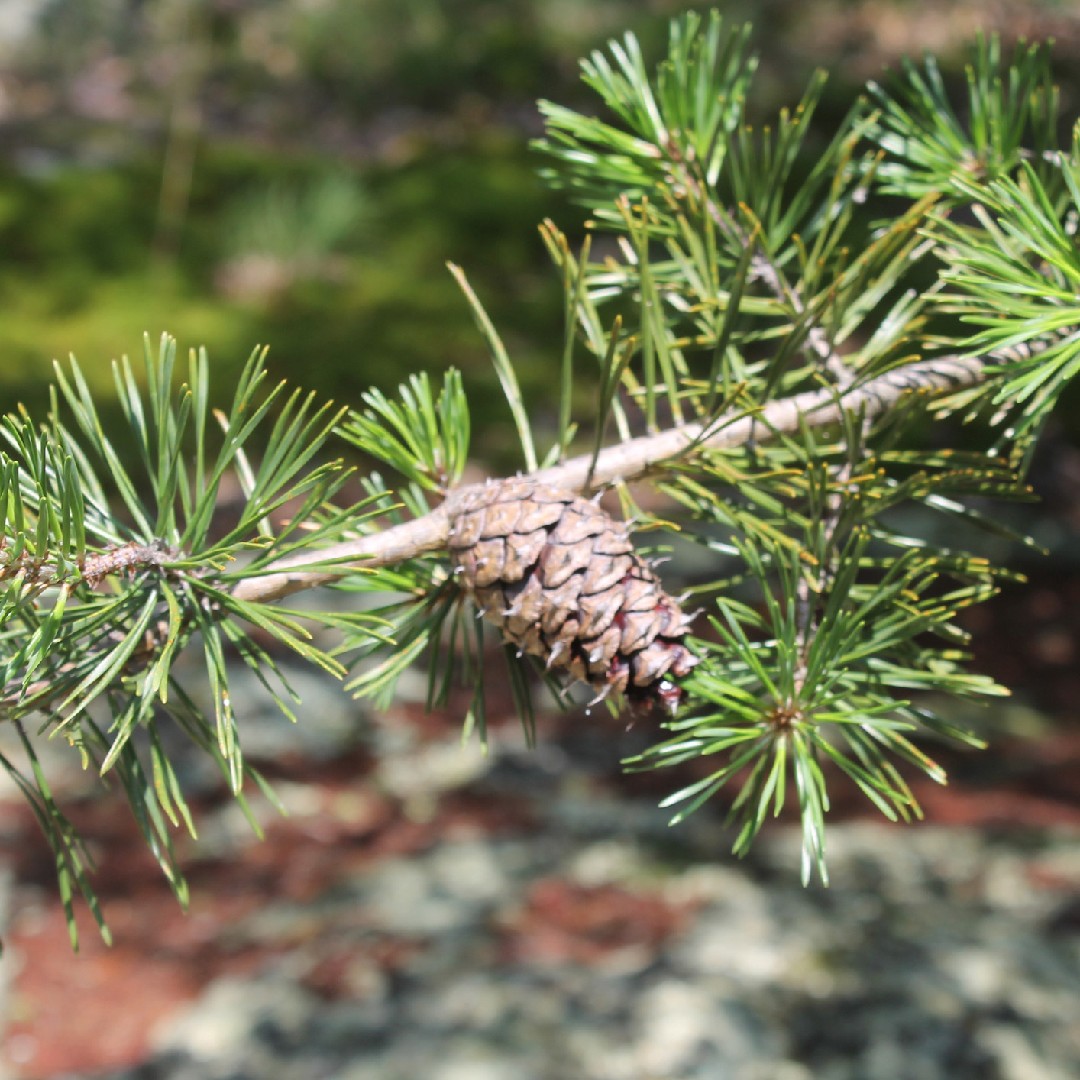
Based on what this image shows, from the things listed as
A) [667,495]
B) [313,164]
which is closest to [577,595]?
[667,495]

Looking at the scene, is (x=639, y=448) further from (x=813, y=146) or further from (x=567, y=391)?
(x=813, y=146)

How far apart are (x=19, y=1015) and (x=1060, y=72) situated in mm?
3795

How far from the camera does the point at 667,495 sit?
471mm

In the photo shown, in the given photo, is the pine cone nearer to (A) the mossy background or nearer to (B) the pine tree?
(B) the pine tree

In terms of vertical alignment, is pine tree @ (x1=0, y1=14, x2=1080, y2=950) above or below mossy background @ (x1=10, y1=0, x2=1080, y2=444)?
above

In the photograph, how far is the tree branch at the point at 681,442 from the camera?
1.42 feet

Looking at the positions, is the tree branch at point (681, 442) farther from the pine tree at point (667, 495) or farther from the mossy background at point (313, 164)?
the mossy background at point (313, 164)

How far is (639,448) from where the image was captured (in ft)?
1.53

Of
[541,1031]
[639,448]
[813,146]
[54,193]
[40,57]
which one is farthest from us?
[40,57]

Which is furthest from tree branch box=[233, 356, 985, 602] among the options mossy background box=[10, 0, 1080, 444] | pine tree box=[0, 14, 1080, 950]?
mossy background box=[10, 0, 1080, 444]

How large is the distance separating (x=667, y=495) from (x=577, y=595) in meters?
0.09

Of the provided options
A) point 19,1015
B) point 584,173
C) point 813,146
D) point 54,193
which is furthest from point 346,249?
point 584,173

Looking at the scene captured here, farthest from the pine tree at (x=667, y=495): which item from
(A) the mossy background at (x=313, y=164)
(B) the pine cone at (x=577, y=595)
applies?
(A) the mossy background at (x=313, y=164)

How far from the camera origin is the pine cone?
0.40m
